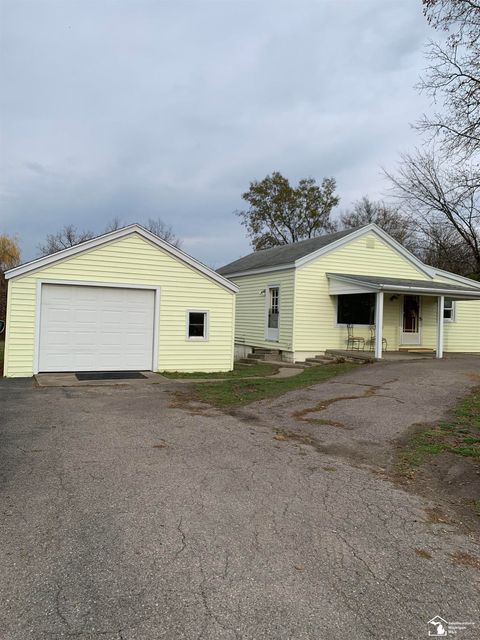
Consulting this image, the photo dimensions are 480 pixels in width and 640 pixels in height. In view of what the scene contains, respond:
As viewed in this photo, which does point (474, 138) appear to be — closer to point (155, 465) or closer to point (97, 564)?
point (155, 465)

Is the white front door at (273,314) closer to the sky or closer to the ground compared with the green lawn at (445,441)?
closer to the sky

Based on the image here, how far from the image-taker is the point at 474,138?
1289 centimetres

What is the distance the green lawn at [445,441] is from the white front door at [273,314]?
1104cm

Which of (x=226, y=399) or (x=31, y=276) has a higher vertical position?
(x=31, y=276)

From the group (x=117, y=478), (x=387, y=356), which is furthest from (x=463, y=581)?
(x=387, y=356)

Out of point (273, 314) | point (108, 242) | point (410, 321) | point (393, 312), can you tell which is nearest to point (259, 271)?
point (273, 314)

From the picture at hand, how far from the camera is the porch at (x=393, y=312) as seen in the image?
16953mm

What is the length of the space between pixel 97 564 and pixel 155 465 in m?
2.24

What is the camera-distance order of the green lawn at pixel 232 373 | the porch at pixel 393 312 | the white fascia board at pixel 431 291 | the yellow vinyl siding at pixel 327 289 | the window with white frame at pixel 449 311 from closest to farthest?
1. the green lawn at pixel 232 373
2. the white fascia board at pixel 431 291
3. the porch at pixel 393 312
4. the yellow vinyl siding at pixel 327 289
5. the window with white frame at pixel 449 311

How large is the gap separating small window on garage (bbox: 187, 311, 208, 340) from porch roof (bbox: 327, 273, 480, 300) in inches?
221

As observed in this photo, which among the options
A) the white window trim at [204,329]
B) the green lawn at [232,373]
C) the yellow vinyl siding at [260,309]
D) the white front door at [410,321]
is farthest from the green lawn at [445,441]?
the white front door at [410,321]

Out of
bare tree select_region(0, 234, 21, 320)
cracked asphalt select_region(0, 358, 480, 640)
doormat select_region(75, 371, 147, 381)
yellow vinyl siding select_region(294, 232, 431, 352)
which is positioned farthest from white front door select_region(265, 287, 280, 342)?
bare tree select_region(0, 234, 21, 320)

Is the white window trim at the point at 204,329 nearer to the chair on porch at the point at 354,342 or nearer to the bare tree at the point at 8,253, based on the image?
the chair on porch at the point at 354,342

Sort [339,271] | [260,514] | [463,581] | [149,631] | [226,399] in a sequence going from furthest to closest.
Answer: [339,271] < [226,399] < [260,514] < [463,581] < [149,631]
